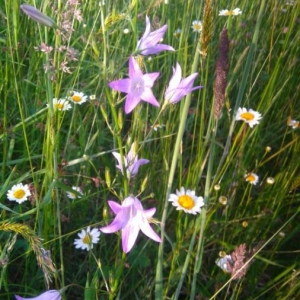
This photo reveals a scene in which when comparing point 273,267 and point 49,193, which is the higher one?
point 49,193

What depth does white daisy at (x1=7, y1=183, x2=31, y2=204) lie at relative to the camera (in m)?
1.26

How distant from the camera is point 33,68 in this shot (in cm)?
171

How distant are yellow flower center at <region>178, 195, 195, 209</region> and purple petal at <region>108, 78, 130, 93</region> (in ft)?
1.61

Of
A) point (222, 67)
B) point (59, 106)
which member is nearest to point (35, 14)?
point (222, 67)

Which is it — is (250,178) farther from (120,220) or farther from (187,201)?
(120,220)

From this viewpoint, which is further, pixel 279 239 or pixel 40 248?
pixel 279 239

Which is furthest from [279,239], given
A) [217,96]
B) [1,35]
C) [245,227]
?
[1,35]

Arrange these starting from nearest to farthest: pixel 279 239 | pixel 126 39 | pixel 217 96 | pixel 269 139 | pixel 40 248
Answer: pixel 40 248
pixel 217 96
pixel 279 239
pixel 269 139
pixel 126 39

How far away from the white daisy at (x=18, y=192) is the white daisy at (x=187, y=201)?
1.24 ft

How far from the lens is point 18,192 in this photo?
1.29m

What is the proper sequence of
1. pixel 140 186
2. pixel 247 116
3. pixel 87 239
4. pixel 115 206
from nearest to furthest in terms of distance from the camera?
pixel 115 206 < pixel 87 239 < pixel 140 186 < pixel 247 116

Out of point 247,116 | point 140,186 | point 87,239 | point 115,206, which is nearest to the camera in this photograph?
point 115,206

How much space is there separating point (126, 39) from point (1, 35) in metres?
0.50

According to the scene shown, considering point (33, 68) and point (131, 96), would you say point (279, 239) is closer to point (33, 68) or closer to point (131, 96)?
point (131, 96)
